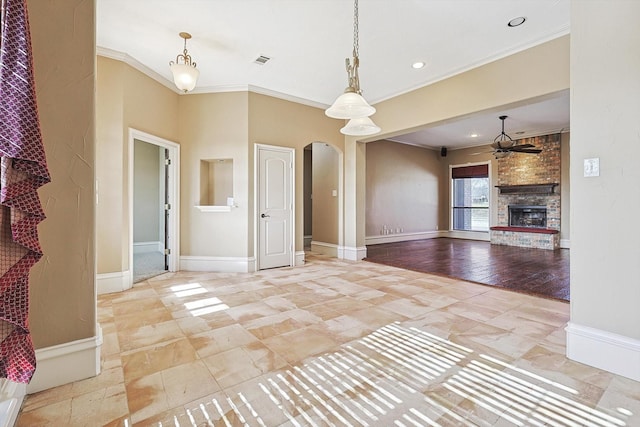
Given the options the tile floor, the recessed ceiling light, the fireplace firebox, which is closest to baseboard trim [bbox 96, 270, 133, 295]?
the tile floor

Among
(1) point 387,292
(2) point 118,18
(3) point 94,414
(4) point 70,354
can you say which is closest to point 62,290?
(4) point 70,354

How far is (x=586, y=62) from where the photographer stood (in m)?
2.11

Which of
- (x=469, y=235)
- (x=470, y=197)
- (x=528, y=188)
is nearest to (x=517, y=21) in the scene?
(x=528, y=188)

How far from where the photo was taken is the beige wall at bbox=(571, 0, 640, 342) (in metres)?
1.93

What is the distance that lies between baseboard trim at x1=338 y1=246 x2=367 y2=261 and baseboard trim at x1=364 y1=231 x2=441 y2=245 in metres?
1.63

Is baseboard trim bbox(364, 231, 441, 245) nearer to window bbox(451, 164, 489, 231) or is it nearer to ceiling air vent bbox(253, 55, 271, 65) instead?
window bbox(451, 164, 489, 231)

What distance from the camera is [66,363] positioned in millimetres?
1831

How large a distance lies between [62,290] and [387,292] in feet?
10.6

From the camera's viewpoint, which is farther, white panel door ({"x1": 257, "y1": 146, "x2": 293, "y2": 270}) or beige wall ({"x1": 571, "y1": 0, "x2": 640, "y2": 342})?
white panel door ({"x1": 257, "y1": 146, "x2": 293, "y2": 270})

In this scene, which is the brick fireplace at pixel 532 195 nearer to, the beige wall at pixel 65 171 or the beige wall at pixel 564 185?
the beige wall at pixel 564 185

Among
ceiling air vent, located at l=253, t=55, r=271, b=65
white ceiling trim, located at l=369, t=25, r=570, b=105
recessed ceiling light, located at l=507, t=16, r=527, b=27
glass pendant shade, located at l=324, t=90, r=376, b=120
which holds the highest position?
ceiling air vent, located at l=253, t=55, r=271, b=65

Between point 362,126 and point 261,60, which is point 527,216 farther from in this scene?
point 261,60

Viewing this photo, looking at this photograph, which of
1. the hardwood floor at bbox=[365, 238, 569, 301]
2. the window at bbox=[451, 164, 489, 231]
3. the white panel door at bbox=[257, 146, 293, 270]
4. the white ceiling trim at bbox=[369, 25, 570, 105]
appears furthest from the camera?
the window at bbox=[451, 164, 489, 231]

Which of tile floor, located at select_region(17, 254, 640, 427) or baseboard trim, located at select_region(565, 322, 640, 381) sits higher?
baseboard trim, located at select_region(565, 322, 640, 381)
